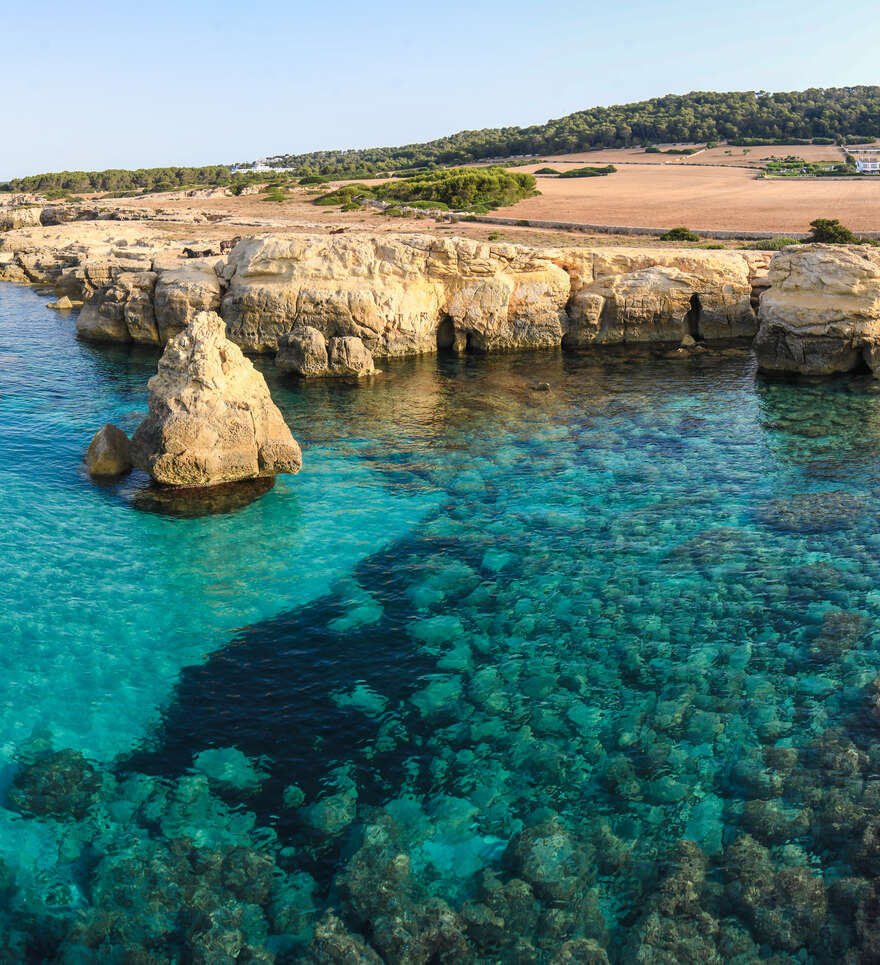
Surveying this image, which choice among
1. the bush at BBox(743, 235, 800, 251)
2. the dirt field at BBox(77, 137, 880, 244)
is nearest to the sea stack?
the dirt field at BBox(77, 137, 880, 244)

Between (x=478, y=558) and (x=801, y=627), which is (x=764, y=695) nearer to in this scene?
(x=801, y=627)

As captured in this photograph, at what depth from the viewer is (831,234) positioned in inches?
1606

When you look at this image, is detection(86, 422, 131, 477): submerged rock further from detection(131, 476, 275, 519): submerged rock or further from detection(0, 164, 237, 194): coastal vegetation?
detection(0, 164, 237, 194): coastal vegetation

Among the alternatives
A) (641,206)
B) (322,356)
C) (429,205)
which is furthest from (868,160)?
(322,356)

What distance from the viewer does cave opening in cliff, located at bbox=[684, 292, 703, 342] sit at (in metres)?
34.3

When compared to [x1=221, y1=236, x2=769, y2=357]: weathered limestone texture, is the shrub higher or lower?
higher

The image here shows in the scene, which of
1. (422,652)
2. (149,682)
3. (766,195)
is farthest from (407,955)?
(766,195)

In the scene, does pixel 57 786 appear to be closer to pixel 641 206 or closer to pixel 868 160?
pixel 641 206

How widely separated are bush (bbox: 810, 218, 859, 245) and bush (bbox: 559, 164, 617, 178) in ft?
166

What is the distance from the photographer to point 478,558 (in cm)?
1692

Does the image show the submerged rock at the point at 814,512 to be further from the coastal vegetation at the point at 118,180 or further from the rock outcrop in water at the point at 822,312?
the coastal vegetation at the point at 118,180

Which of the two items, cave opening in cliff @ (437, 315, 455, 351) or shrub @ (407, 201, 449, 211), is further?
shrub @ (407, 201, 449, 211)

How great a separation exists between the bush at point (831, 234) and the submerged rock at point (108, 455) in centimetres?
3448

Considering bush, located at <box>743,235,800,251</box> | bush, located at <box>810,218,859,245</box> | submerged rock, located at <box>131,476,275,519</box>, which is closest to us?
submerged rock, located at <box>131,476,275,519</box>
